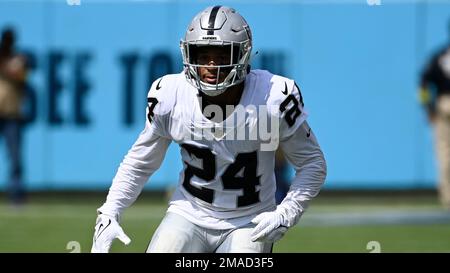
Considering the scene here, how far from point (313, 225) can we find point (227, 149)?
5.17 m

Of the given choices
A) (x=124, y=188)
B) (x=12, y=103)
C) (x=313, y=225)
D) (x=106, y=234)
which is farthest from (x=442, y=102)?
(x=106, y=234)

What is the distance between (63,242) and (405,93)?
5599 mm

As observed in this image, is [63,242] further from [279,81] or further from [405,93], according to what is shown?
[405,93]

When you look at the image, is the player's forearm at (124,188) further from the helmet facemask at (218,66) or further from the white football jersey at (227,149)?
the helmet facemask at (218,66)

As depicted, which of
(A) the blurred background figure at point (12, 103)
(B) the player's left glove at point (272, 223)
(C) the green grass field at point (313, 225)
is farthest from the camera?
(A) the blurred background figure at point (12, 103)

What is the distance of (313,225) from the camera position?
1002 centimetres

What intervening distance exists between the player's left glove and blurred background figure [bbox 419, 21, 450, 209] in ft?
22.3

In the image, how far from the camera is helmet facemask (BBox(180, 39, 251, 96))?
4.93m

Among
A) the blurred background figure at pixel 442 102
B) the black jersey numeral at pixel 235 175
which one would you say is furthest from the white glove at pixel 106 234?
the blurred background figure at pixel 442 102

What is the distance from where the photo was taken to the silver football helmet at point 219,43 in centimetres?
493

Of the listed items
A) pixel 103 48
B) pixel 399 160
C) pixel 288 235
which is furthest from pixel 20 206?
pixel 399 160

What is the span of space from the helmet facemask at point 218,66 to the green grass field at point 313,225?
2.80 m

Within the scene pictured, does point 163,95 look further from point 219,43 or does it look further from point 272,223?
point 272,223
